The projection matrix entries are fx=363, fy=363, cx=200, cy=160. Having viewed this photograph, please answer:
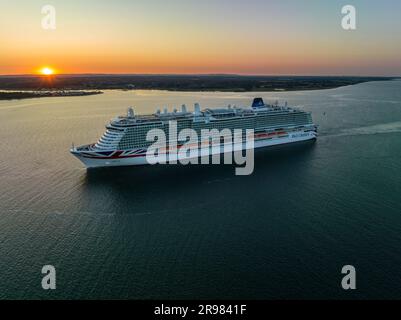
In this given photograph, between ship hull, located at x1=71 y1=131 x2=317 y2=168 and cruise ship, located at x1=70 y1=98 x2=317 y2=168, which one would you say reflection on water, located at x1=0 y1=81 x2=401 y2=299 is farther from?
cruise ship, located at x1=70 y1=98 x2=317 y2=168

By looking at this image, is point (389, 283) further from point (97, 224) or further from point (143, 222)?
point (97, 224)

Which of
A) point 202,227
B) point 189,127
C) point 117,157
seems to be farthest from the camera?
point 189,127

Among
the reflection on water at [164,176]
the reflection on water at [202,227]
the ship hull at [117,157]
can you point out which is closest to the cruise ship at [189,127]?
the ship hull at [117,157]

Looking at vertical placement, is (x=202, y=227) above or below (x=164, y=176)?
below

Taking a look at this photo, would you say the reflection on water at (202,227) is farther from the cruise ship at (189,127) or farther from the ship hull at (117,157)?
the cruise ship at (189,127)

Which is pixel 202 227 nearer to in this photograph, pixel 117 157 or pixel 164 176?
pixel 164 176

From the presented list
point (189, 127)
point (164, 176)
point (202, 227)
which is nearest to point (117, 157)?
point (164, 176)

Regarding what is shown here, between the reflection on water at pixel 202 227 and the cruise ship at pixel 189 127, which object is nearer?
the reflection on water at pixel 202 227
